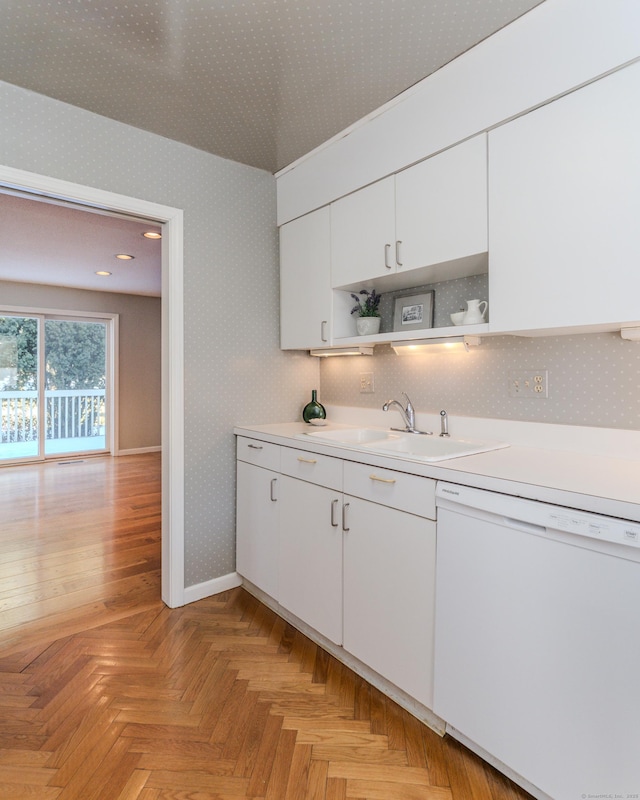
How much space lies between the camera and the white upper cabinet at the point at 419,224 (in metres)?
1.70

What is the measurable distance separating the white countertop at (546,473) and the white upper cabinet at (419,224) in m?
0.79

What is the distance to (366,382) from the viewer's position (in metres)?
2.62

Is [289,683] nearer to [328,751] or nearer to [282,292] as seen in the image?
[328,751]

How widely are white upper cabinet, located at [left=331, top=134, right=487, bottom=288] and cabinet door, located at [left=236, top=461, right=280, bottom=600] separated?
3.66 feet

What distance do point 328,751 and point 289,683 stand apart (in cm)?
37

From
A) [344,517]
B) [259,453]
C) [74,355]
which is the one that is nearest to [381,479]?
[344,517]

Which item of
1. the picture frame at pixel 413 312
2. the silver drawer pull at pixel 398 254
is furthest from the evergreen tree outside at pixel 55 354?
the silver drawer pull at pixel 398 254

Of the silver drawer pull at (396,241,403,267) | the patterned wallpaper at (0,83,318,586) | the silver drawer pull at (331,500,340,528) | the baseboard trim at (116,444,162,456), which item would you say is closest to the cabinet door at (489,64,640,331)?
the silver drawer pull at (396,241,403,267)

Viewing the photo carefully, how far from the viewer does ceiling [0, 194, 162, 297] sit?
3.45 metres

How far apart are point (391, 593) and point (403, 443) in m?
0.75

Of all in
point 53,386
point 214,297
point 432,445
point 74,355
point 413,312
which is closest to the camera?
point 432,445

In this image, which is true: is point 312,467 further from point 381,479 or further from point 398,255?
point 398,255

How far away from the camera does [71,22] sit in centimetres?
158

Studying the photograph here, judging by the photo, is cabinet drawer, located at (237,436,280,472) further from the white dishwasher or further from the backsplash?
the white dishwasher
